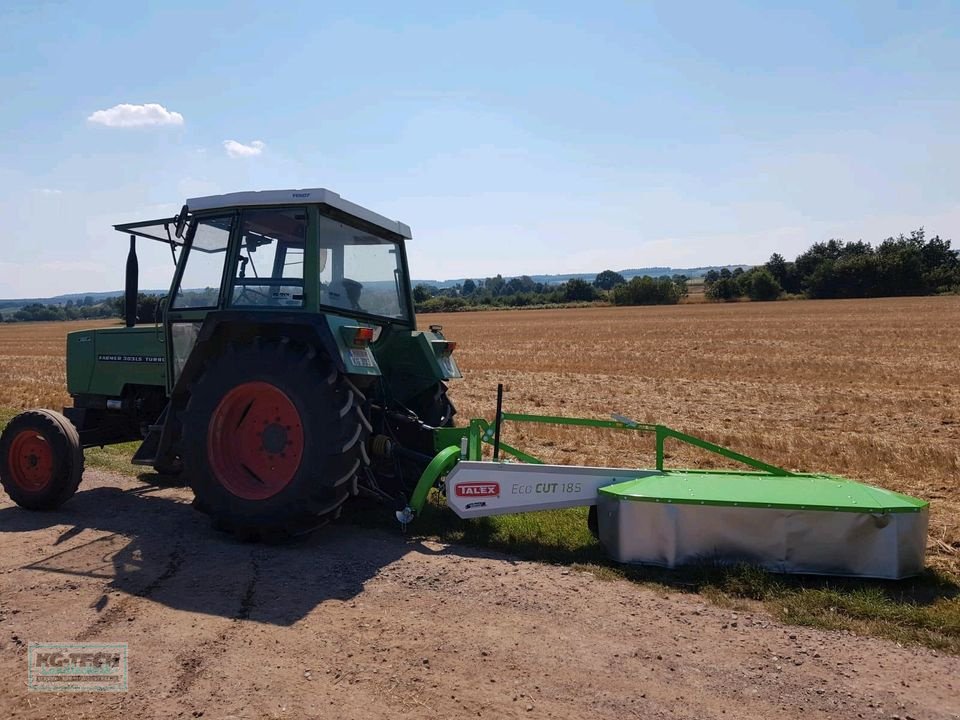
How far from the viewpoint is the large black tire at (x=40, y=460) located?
5.50 m

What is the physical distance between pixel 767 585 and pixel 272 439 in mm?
3222

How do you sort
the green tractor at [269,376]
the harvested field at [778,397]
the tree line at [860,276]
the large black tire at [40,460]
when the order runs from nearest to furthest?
the green tractor at [269,376], the large black tire at [40,460], the harvested field at [778,397], the tree line at [860,276]

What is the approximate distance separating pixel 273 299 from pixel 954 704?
4388 mm

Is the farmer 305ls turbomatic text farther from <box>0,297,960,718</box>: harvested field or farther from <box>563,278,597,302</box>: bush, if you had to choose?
<box>563,278,597,302</box>: bush

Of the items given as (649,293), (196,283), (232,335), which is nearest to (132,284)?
(196,283)

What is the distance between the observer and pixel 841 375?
1442cm

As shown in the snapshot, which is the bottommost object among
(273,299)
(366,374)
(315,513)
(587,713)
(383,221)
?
(587,713)

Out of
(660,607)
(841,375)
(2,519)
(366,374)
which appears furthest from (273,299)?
(841,375)

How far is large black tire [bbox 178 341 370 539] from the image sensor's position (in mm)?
4477

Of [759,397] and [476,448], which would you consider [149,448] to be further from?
[759,397]

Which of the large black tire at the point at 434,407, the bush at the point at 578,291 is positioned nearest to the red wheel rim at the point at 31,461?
the large black tire at the point at 434,407

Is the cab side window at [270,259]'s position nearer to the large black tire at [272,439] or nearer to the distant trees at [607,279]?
the large black tire at [272,439]

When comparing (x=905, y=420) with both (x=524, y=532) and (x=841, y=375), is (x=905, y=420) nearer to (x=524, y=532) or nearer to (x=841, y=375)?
(x=841, y=375)

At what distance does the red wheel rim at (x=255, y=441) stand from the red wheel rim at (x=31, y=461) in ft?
5.61
